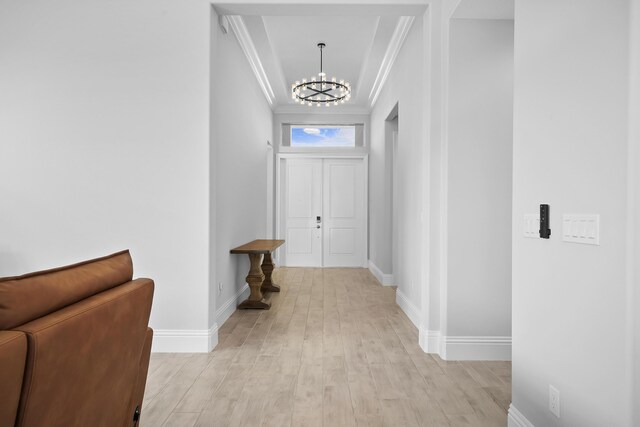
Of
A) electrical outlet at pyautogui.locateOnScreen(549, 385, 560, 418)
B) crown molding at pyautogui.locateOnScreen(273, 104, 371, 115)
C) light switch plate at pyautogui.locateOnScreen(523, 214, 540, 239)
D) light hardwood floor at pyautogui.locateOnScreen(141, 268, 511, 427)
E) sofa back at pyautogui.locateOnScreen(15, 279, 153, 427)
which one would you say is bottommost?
light hardwood floor at pyautogui.locateOnScreen(141, 268, 511, 427)

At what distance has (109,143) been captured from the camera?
3.24 m

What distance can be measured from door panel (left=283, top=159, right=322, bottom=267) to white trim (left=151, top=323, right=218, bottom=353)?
15.3ft

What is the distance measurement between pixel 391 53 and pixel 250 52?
181 cm

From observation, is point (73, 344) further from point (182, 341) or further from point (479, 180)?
point (479, 180)

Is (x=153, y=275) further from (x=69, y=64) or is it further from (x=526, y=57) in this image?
(x=526, y=57)

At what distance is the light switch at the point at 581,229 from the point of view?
141 centimetres

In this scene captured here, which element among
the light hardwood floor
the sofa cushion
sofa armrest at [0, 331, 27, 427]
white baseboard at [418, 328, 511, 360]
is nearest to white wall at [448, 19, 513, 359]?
white baseboard at [418, 328, 511, 360]

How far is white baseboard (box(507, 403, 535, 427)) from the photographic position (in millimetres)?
1892

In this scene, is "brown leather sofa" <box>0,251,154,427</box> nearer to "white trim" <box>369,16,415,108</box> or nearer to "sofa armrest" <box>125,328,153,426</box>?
"sofa armrest" <box>125,328,153,426</box>

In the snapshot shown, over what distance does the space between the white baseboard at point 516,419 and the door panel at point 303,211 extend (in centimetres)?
594

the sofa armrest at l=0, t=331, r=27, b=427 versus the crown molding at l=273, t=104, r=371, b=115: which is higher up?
the crown molding at l=273, t=104, r=371, b=115

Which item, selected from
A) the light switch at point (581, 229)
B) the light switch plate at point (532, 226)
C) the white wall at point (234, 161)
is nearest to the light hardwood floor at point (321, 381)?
the white wall at point (234, 161)

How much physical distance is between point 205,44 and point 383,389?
2.96m

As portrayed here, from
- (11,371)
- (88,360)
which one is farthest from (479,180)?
(11,371)
